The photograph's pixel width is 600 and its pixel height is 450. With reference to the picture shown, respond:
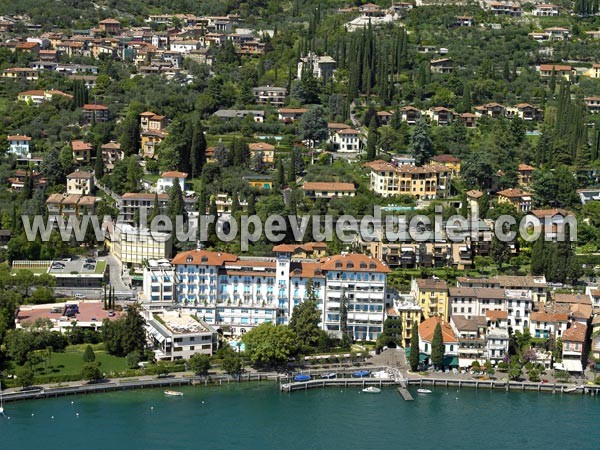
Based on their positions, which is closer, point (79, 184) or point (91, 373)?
point (91, 373)

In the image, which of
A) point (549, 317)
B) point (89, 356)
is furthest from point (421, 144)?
point (89, 356)

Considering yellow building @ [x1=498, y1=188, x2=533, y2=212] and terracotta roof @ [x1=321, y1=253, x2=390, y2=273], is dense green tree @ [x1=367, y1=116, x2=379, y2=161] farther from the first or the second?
terracotta roof @ [x1=321, y1=253, x2=390, y2=273]

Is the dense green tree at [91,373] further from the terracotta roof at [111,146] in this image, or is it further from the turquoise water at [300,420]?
the terracotta roof at [111,146]

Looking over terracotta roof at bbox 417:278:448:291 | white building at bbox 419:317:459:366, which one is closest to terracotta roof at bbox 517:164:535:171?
terracotta roof at bbox 417:278:448:291

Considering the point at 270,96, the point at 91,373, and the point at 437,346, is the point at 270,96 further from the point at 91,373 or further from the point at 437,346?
the point at 91,373

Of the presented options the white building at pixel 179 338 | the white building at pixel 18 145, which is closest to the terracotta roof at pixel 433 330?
the white building at pixel 179 338
